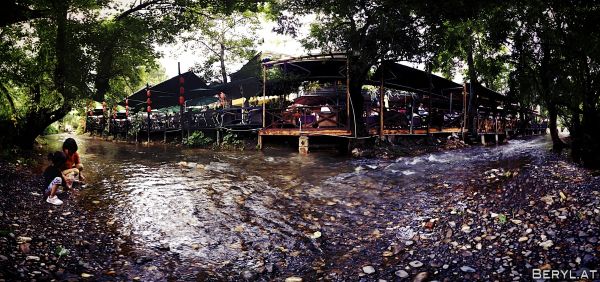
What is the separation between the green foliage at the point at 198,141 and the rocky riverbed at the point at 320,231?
9.00 m

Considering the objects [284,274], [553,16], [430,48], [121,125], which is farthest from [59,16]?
[121,125]

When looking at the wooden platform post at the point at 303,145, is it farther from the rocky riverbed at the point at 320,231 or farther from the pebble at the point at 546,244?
the pebble at the point at 546,244

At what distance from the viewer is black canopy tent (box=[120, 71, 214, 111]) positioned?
18812mm

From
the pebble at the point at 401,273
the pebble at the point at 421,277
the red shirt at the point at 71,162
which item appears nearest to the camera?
the pebble at the point at 421,277

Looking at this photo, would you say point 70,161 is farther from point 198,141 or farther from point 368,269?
point 198,141

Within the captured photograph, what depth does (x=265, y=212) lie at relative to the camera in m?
5.38

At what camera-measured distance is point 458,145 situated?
14414 mm

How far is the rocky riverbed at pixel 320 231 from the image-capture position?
327 cm

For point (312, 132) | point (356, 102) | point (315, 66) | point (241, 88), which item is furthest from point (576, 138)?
point (241, 88)

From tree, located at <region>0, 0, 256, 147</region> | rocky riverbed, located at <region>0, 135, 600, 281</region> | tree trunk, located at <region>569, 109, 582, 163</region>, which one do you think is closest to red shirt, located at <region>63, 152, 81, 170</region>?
rocky riverbed, located at <region>0, 135, 600, 281</region>

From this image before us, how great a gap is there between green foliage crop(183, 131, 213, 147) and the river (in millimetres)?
6316

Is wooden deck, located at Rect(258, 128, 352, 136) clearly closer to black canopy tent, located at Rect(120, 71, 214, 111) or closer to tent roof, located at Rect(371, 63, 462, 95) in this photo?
tent roof, located at Rect(371, 63, 462, 95)

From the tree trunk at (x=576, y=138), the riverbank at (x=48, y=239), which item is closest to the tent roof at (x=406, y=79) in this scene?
the tree trunk at (x=576, y=138)

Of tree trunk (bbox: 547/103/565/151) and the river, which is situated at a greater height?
tree trunk (bbox: 547/103/565/151)
